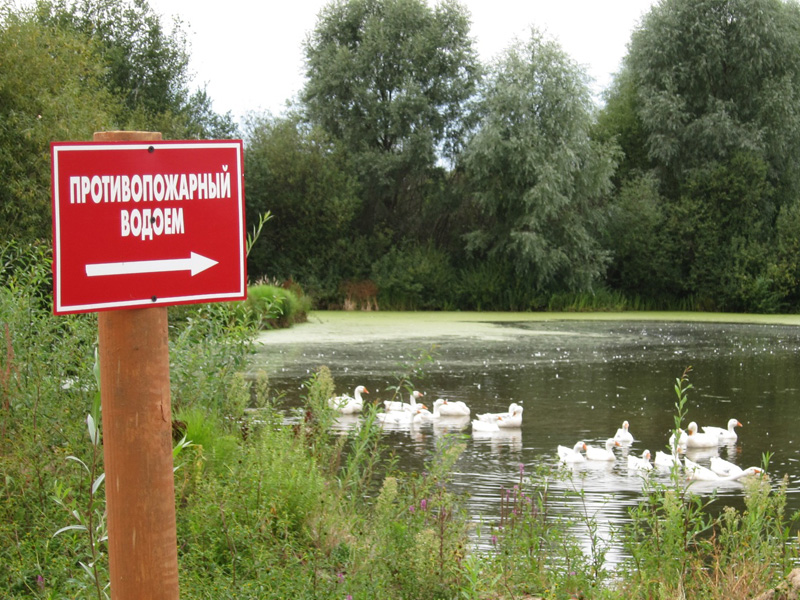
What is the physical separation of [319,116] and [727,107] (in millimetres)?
13647

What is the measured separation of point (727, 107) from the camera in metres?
32.0

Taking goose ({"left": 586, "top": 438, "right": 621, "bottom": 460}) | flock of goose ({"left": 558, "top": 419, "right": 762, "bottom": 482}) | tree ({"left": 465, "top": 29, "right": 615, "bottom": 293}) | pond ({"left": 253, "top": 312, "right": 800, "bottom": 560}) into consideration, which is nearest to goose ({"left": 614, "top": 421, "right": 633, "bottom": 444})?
flock of goose ({"left": 558, "top": 419, "right": 762, "bottom": 482})

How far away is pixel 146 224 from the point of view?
2.01 m

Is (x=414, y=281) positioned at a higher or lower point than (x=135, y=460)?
higher

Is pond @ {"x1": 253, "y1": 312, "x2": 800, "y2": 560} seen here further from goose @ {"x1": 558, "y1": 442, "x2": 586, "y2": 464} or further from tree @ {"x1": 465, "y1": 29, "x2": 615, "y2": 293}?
tree @ {"x1": 465, "y1": 29, "x2": 615, "y2": 293}

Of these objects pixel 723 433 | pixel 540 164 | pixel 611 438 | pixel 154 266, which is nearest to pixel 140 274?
pixel 154 266

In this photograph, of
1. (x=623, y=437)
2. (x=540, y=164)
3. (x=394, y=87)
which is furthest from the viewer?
(x=394, y=87)

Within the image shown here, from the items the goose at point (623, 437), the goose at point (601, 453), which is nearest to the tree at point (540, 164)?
the goose at point (623, 437)

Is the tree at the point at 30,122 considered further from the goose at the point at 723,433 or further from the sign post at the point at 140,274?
the sign post at the point at 140,274

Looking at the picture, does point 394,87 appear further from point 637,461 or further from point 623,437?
point 637,461

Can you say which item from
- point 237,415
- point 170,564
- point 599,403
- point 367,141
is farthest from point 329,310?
point 170,564

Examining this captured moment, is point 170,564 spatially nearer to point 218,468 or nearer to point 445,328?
point 218,468

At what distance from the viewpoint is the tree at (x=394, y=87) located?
31797 mm

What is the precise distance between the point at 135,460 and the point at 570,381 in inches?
473
